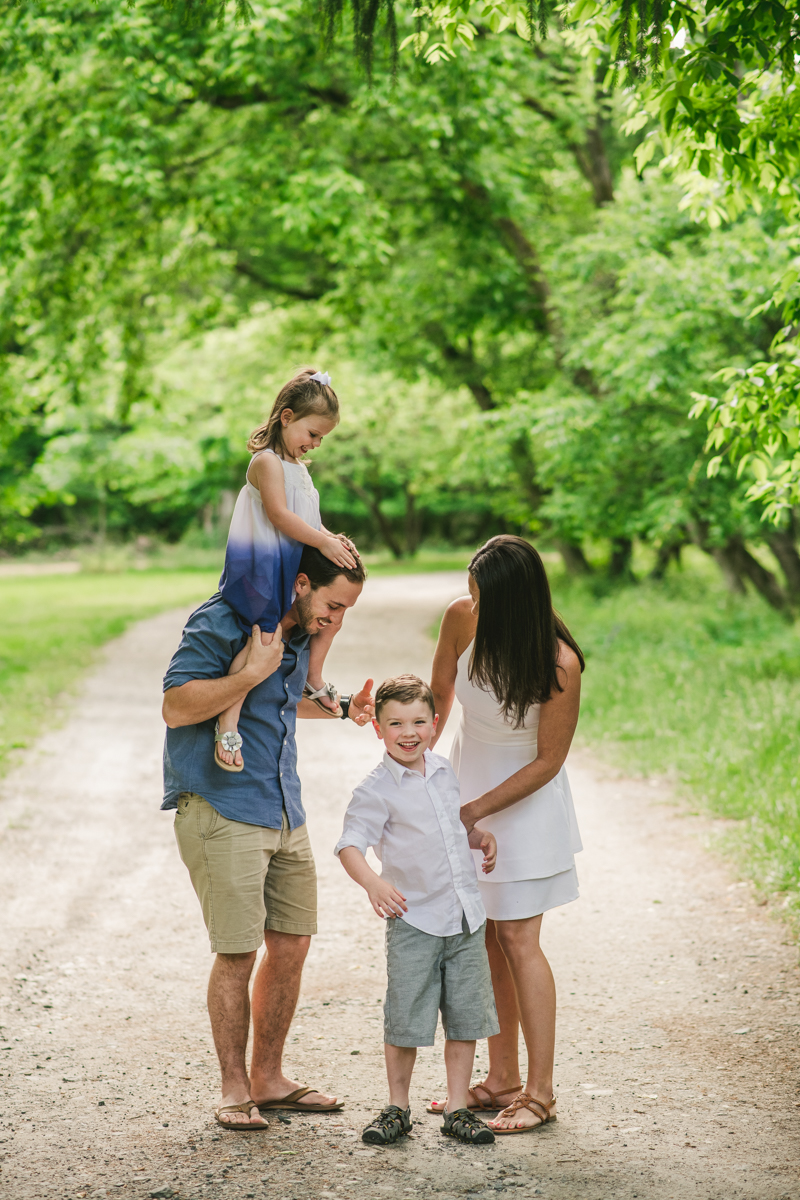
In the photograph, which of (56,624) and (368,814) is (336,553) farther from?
(56,624)

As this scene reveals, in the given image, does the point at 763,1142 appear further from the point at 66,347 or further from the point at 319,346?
the point at 319,346

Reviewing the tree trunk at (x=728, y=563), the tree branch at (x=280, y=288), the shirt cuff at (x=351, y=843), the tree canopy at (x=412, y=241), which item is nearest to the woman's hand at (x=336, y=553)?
the shirt cuff at (x=351, y=843)

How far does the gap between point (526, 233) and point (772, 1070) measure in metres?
13.9

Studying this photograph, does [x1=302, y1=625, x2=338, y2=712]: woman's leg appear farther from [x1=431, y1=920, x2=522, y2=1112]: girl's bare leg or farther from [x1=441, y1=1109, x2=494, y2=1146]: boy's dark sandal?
[x1=441, y1=1109, x2=494, y2=1146]: boy's dark sandal

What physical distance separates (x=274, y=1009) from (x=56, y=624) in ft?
54.0

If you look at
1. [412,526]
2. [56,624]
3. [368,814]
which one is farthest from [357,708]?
[412,526]

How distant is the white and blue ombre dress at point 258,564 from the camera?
3250mm

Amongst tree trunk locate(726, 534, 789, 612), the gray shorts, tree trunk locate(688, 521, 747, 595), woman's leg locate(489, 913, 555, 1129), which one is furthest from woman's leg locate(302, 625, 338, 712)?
tree trunk locate(726, 534, 789, 612)

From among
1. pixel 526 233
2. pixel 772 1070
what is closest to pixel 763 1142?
pixel 772 1070

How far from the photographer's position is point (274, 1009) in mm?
3471

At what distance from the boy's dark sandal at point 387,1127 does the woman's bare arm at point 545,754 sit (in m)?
0.86

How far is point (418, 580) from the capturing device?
105 ft

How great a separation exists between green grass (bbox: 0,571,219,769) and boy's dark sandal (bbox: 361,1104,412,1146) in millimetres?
6339

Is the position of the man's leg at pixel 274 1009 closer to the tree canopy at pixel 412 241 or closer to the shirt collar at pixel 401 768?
the shirt collar at pixel 401 768
